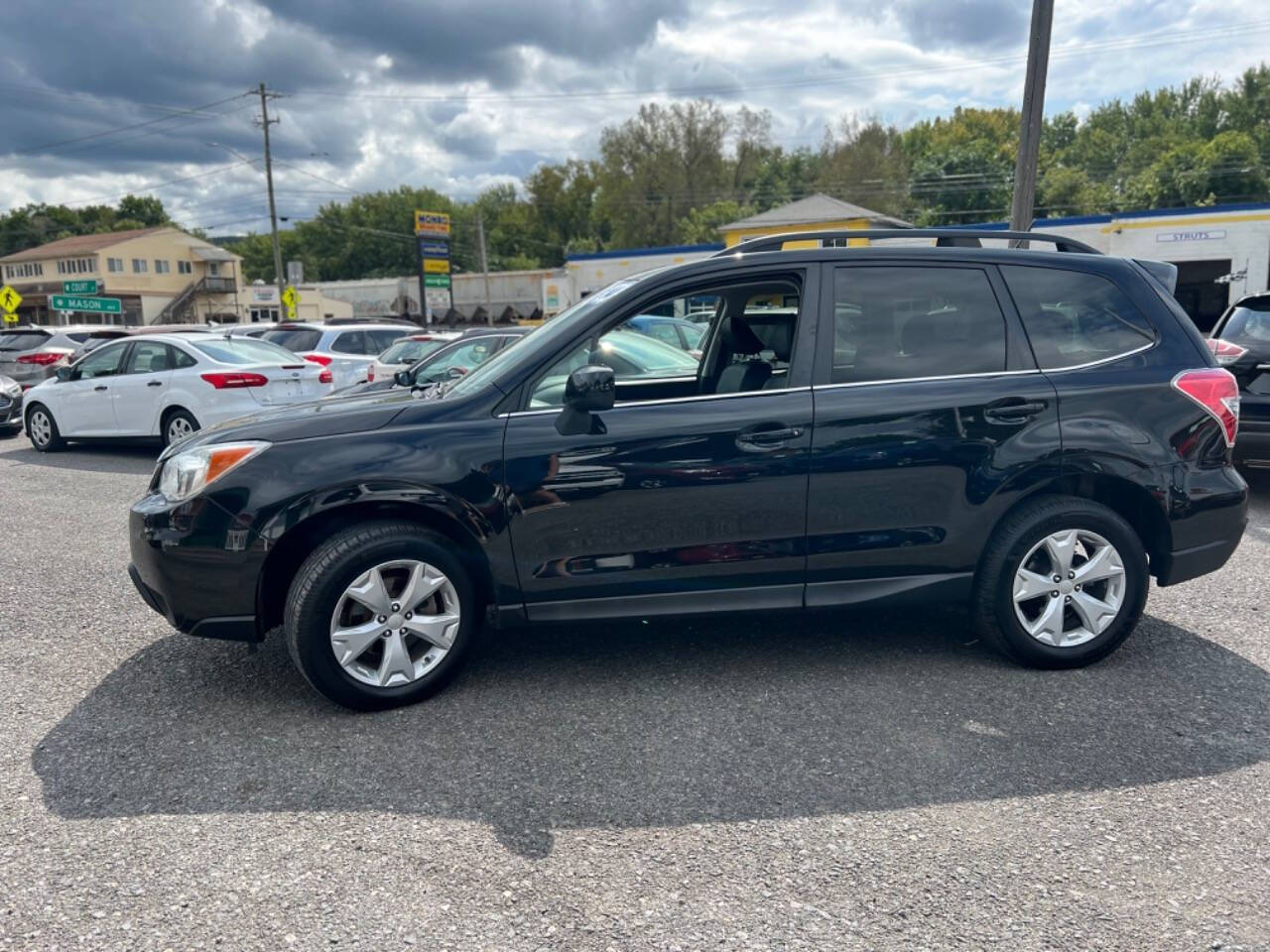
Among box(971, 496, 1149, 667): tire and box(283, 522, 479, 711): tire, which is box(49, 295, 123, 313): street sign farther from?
box(971, 496, 1149, 667): tire

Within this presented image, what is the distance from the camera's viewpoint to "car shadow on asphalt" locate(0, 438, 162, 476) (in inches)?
422

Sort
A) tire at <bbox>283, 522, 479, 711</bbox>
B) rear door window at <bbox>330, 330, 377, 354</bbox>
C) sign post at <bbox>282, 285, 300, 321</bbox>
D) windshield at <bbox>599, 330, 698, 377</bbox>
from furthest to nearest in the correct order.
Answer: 1. sign post at <bbox>282, 285, 300, 321</bbox>
2. rear door window at <bbox>330, 330, 377, 354</bbox>
3. windshield at <bbox>599, 330, 698, 377</bbox>
4. tire at <bbox>283, 522, 479, 711</bbox>

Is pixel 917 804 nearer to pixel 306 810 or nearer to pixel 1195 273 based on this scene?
pixel 306 810

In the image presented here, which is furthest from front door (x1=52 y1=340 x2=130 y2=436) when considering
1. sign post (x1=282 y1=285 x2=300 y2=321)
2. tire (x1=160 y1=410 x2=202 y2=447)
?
sign post (x1=282 y1=285 x2=300 y2=321)

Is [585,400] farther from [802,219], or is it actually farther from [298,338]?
[802,219]

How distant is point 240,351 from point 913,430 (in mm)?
9200

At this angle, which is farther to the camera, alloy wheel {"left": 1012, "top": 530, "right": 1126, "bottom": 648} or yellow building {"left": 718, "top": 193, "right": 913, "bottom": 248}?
yellow building {"left": 718, "top": 193, "right": 913, "bottom": 248}

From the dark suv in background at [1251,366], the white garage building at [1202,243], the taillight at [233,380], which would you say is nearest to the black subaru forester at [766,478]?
the dark suv in background at [1251,366]

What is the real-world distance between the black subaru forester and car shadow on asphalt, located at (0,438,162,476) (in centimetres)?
760

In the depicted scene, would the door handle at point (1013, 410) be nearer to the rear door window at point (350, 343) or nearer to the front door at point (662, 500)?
the front door at point (662, 500)

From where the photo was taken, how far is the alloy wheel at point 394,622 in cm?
363

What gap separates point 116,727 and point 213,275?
80.9 meters

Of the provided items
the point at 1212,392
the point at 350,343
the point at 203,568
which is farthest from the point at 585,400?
the point at 350,343

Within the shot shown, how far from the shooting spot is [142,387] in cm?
1096
